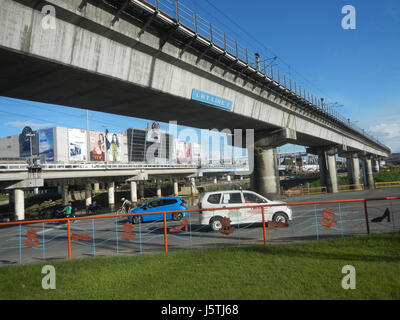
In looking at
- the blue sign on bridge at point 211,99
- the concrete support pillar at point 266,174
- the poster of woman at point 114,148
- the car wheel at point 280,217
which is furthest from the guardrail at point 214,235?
the poster of woman at point 114,148

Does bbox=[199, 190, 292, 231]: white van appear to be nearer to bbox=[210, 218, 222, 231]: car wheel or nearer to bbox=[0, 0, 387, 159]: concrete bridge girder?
bbox=[210, 218, 222, 231]: car wheel

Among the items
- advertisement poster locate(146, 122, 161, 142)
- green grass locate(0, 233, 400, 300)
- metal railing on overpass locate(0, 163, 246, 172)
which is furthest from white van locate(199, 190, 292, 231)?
advertisement poster locate(146, 122, 161, 142)

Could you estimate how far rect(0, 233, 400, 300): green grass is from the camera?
5242mm

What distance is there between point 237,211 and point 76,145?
99883 millimetres

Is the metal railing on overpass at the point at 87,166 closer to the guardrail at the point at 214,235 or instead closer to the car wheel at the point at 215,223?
the guardrail at the point at 214,235

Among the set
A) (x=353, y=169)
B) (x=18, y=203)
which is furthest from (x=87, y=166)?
(x=353, y=169)

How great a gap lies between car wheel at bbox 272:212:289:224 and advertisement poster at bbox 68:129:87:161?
9866cm

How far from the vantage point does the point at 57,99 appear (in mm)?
11906

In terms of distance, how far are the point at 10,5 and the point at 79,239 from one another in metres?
8.33

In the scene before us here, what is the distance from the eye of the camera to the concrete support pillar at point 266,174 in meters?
22.9

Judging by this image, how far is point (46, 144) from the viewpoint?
9694 cm

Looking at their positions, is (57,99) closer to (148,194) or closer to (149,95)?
(149,95)

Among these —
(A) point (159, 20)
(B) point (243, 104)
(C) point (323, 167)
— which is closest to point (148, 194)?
(C) point (323, 167)
